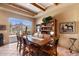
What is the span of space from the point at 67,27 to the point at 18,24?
3.16ft

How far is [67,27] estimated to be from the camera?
205 cm

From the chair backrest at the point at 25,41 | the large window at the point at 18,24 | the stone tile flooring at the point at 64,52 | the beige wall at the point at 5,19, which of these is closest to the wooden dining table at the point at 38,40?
the chair backrest at the point at 25,41

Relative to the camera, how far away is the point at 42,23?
2104 millimetres

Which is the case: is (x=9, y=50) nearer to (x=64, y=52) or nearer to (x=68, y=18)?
(x=64, y=52)

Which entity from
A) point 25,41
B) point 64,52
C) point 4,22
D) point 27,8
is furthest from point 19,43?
point 64,52

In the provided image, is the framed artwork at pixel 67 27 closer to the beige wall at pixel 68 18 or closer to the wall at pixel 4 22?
the beige wall at pixel 68 18

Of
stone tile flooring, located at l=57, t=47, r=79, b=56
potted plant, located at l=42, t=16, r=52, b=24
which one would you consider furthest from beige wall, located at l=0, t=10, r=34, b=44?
stone tile flooring, located at l=57, t=47, r=79, b=56

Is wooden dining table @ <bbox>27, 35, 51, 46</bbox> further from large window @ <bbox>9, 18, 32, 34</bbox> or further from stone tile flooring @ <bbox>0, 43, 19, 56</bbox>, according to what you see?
stone tile flooring @ <bbox>0, 43, 19, 56</bbox>

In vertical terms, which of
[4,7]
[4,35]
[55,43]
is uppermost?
[4,7]

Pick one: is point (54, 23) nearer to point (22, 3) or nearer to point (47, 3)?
point (47, 3)

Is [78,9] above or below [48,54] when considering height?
above

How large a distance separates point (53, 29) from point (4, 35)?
96cm

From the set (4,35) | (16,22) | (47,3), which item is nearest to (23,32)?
(16,22)

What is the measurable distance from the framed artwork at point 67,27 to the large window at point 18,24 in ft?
2.07
